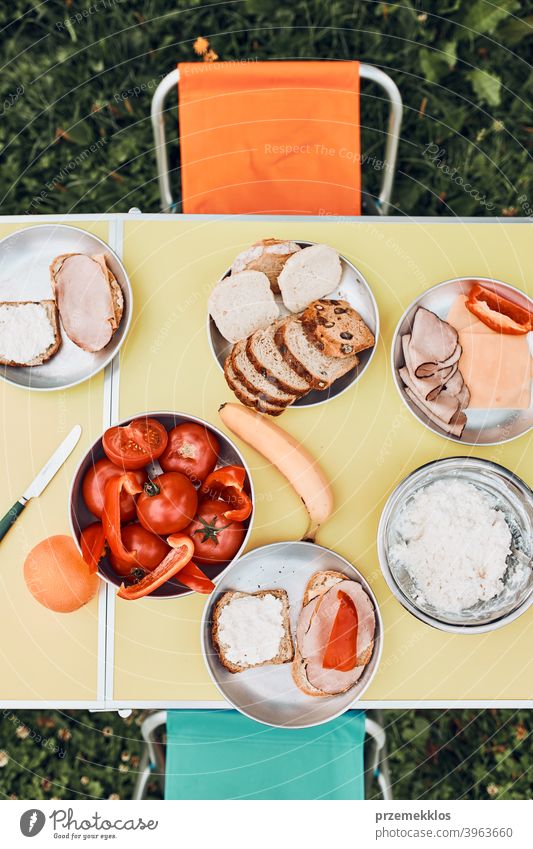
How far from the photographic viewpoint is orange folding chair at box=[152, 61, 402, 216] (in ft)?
5.46

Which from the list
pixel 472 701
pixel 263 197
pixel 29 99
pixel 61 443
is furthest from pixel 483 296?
pixel 29 99

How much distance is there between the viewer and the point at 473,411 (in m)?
1.49

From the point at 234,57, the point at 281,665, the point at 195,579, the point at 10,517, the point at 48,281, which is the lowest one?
the point at 281,665

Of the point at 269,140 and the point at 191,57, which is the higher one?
the point at 191,57

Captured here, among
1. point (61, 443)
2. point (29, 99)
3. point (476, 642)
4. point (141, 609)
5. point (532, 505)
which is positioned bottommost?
point (476, 642)

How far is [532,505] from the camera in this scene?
4.59 feet

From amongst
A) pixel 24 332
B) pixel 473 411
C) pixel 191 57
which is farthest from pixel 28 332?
pixel 191 57

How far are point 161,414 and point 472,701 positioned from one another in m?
0.91

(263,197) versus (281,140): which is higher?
(281,140)

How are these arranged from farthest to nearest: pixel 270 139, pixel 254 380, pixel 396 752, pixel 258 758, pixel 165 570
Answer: pixel 396 752 < pixel 270 139 < pixel 258 758 < pixel 254 380 < pixel 165 570

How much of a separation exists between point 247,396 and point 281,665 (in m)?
0.58

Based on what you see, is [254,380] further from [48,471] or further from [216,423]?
[48,471]

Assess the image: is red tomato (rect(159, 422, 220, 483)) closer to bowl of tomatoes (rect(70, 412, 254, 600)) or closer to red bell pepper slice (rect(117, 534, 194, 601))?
bowl of tomatoes (rect(70, 412, 254, 600))

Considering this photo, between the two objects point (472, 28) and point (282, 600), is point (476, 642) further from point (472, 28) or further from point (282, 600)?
point (472, 28)
